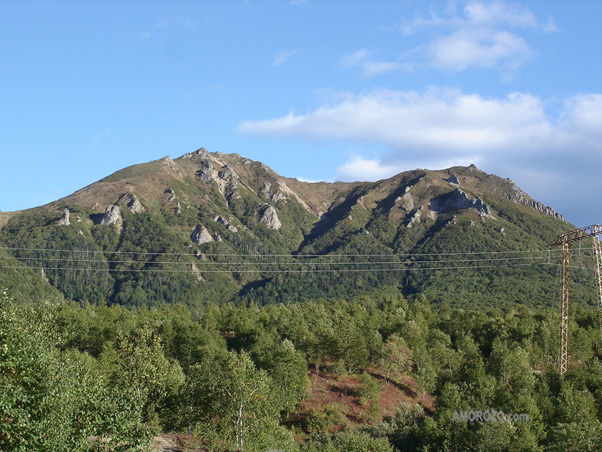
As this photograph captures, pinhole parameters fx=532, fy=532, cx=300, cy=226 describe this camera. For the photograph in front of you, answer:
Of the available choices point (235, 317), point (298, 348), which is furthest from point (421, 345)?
point (235, 317)

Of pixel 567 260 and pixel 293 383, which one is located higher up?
pixel 567 260

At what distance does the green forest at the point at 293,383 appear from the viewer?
35.2 m

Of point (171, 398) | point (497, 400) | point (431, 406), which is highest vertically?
point (171, 398)

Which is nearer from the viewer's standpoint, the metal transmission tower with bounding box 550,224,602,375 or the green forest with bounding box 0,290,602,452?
the green forest with bounding box 0,290,602,452

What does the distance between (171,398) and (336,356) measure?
5285 cm

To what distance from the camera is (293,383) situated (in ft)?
267

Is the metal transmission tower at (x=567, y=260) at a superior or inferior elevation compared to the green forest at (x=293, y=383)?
superior

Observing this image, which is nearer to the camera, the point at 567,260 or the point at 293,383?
the point at 567,260

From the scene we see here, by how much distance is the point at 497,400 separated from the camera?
255 feet

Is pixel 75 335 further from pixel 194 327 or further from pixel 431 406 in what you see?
pixel 431 406

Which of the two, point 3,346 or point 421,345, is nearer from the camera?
point 3,346

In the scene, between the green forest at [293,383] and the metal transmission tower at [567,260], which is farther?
the metal transmission tower at [567,260]

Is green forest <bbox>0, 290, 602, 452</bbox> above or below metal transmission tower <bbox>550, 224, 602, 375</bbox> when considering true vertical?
below

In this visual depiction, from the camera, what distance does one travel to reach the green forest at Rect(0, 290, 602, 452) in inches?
1385
